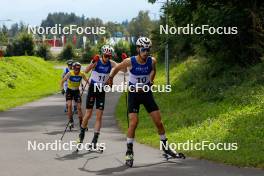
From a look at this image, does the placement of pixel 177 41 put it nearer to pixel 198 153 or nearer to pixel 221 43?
pixel 221 43

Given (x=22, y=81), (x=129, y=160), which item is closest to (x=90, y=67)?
(x=129, y=160)

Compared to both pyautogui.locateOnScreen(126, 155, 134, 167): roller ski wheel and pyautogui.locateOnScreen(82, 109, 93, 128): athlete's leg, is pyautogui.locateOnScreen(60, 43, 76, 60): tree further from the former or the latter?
pyautogui.locateOnScreen(126, 155, 134, 167): roller ski wheel

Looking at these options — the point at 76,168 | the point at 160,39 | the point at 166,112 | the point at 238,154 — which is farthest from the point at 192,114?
the point at 160,39

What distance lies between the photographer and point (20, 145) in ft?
43.9

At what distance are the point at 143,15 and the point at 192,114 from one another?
154898mm

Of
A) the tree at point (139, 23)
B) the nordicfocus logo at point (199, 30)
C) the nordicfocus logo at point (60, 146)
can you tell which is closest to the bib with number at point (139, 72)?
the nordicfocus logo at point (60, 146)

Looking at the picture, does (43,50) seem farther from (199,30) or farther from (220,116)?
(220,116)

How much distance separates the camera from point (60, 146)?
1302 cm

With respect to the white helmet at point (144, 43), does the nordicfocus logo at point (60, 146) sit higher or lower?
lower

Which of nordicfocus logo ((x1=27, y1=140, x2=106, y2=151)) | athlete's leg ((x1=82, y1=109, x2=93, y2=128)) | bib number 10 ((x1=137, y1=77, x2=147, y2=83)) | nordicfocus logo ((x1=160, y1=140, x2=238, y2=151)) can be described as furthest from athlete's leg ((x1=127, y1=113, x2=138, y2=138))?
athlete's leg ((x1=82, y1=109, x2=93, y2=128))

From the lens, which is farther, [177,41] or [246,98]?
[177,41]

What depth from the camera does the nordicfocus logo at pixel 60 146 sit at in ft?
40.3

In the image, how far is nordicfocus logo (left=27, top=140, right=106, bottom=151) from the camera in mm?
12283

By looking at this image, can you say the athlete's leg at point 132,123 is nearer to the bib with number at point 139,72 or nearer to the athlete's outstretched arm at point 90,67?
the bib with number at point 139,72
